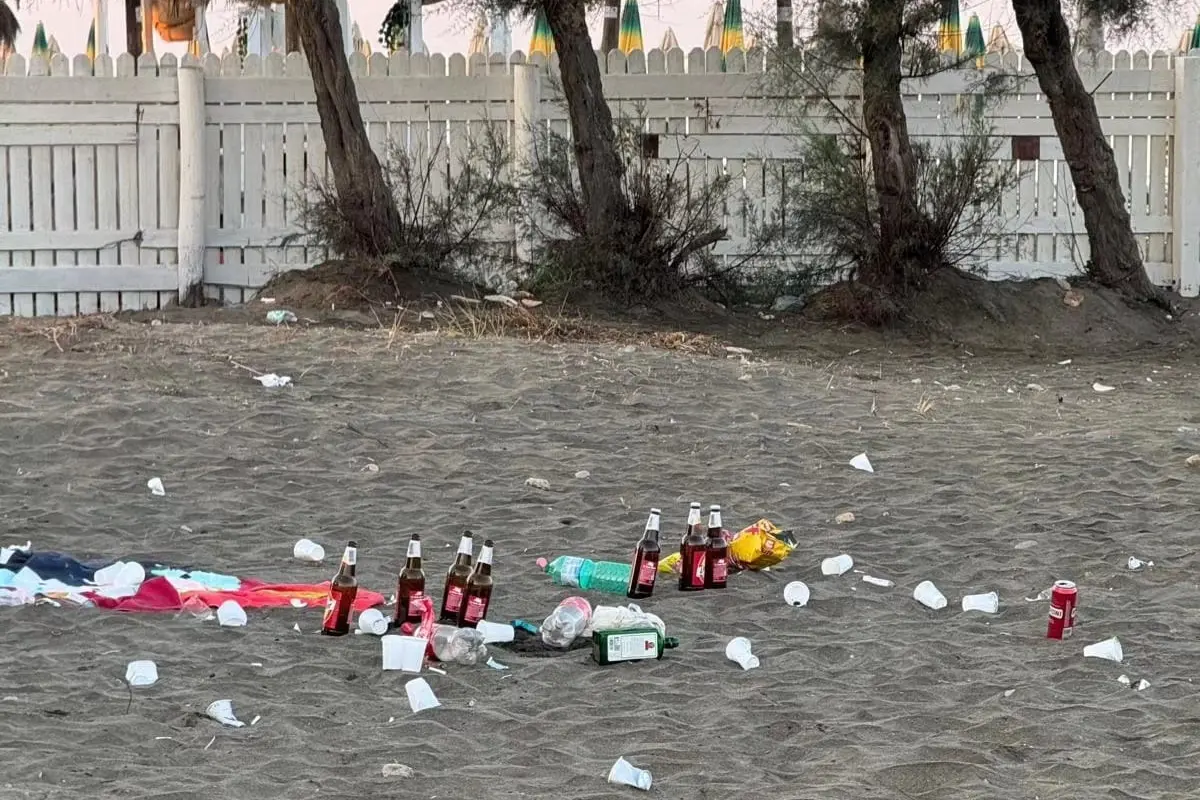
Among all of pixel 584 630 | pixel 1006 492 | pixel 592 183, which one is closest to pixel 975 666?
pixel 584 630

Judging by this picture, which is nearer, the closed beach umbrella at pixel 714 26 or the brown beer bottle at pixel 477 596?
the brown beer bottle at pixel 477 596

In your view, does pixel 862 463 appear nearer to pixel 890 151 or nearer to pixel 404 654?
pixel 404 654

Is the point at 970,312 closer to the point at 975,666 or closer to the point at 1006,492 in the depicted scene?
the point at 1006,492

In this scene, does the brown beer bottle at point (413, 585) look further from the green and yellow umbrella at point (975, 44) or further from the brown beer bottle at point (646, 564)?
the green and yellow umbrella at point (975, 44)

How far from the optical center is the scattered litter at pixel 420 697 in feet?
13.9

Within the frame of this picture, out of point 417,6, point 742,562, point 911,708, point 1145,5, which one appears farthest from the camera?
point 417,6

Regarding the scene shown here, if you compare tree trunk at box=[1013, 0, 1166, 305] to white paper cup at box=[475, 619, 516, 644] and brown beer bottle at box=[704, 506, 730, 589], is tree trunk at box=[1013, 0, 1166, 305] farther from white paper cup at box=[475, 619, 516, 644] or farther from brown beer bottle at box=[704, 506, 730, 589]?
white paper cup at box=[475, 619, 516, 644]

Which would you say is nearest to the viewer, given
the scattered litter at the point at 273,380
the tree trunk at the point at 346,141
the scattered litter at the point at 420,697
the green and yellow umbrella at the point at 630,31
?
the scattered litter at the point at 420,697

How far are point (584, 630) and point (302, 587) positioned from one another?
1118 millimetres

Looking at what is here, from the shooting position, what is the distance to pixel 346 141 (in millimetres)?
11766

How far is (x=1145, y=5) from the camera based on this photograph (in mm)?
11773

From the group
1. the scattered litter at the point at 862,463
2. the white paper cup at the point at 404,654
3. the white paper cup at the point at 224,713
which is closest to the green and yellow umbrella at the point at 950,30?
the scattered litter at the point at 862,463

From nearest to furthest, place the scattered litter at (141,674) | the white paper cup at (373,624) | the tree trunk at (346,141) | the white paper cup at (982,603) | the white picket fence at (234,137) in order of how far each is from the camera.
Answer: the scattered litter at (141,674) < the white paper cup at (373,624) < the white paper cup at (982,603) < the tree trunk at (346,141) < the white picket fence at (234,137)

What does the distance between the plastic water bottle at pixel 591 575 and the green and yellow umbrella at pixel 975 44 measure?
27.0 ft
